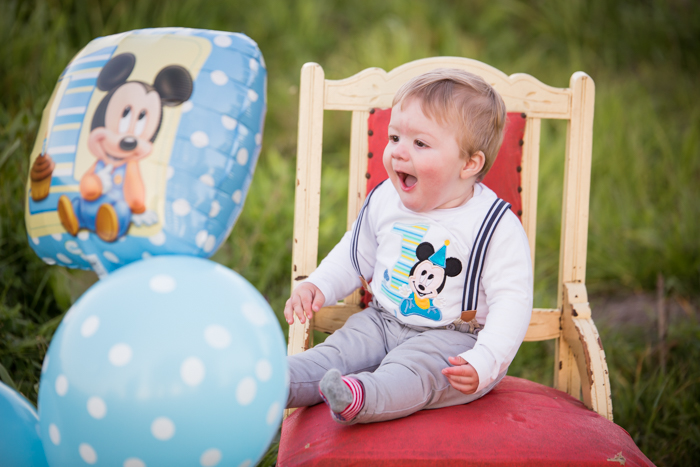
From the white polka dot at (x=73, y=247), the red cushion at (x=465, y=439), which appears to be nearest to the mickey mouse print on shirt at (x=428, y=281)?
the red cushion at (x=465, y=439)

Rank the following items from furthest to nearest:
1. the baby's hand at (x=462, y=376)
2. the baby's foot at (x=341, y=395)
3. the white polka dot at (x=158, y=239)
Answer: the baby's hand at (x=462, y=376)
the baby's foot at (x=341, y=395)
the white polka dot at (x=158, y=239)

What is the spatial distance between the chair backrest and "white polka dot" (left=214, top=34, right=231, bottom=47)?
0.60m

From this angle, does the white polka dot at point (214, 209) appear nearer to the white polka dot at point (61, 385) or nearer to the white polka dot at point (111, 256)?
the white polka dot at point (111, 256)

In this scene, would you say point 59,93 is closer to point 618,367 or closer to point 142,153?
point 142,153

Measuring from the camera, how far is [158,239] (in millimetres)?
923

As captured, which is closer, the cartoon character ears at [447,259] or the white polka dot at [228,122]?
the white polka dot at [228,122]

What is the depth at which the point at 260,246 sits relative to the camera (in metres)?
2.76

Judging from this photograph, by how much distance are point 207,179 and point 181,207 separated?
0.06 m

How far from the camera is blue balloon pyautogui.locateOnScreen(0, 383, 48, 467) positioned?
962 mm

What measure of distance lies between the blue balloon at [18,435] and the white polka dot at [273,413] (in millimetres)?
429

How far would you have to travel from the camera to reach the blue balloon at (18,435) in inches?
37.9

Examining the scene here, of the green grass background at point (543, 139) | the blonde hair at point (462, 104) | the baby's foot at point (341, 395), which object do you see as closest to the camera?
the baby's foot at point (341, 395)

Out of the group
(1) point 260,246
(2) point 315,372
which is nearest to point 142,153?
(2) point 315,372

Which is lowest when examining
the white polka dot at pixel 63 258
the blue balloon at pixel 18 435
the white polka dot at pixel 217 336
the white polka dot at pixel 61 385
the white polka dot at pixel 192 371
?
the blue balloon at pixel 18 435
